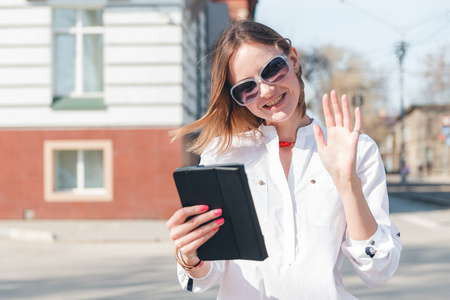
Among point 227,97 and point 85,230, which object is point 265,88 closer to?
point 227,97

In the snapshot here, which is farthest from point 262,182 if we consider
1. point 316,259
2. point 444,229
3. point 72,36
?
point 72,36

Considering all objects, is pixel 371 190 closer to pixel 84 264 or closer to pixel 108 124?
pixel 84 264

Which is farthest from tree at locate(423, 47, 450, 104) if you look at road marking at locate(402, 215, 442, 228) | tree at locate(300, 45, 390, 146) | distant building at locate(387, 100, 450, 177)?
distant building at locate(387, 100, 450, 177)

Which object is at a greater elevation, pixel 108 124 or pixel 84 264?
pixel 108 124

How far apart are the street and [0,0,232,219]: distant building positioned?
85.1 inches

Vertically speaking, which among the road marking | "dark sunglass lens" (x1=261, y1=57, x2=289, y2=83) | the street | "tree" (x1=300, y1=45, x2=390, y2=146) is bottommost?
the road marking

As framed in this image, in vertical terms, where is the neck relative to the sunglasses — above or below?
below

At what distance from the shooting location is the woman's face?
207cm

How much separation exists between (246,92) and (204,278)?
67cm

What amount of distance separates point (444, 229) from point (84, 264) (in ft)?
27.4

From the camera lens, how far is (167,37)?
1426 centimetres

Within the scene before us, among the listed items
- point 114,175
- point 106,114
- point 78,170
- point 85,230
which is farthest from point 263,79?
point 78,170

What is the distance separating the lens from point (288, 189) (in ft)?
6.55

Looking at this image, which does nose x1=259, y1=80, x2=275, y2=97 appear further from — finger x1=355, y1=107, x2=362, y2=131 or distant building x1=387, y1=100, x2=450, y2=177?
distant building x1=387, y1=100, x2=450, y2=177
